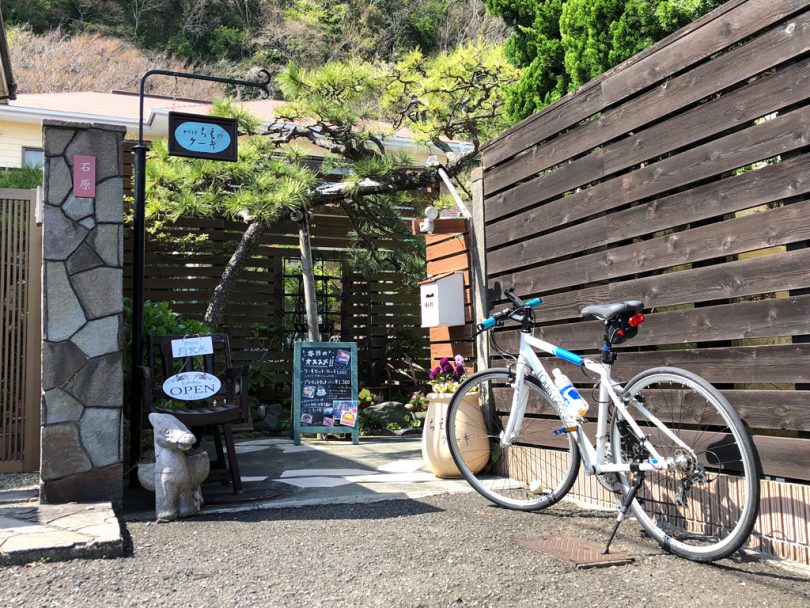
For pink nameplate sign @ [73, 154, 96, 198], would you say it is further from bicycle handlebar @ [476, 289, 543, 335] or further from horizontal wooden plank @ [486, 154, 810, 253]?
horizontal wooden plank @ [486, 154, 810, 253]

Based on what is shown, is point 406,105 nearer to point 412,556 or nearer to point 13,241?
point 13,241

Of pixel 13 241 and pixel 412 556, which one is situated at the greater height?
pixel 13 241

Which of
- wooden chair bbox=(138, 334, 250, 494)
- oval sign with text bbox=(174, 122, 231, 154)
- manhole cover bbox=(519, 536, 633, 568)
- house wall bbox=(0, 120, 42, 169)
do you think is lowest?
manhole cover bbox=(519, 536, 633, 568)

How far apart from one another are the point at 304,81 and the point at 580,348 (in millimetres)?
4462

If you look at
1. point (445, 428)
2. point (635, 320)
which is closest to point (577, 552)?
point (635, 320)

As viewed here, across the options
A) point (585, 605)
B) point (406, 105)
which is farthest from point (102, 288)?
point (406, 105)

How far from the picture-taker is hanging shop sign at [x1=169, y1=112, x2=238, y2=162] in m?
5.20

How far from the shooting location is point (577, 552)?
2.79m

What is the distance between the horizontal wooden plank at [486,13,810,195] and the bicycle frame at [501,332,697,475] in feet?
3.50

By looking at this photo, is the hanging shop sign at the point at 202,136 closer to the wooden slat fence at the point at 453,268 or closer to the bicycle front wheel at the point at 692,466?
the wooden slat fence at the point at 453,268

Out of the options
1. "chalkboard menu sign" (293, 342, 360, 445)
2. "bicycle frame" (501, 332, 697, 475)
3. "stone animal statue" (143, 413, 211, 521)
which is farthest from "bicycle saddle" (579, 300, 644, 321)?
"chalkboard menu sign" (293, 342, 360, 445)

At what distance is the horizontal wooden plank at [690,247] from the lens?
2.63m

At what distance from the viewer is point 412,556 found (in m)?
2.76

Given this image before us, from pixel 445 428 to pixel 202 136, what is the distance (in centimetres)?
299
